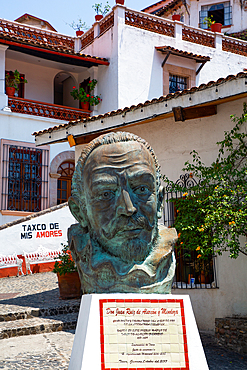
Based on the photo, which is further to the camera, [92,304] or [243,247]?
[243,247]

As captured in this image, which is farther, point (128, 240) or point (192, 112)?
point (192, 112)

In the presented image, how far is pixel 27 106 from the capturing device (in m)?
15.4

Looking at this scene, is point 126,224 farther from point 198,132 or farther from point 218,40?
point 218,40

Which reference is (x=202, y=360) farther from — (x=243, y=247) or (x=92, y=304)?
(x=243, y=247)

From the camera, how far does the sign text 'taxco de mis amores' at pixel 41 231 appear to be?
491 inches

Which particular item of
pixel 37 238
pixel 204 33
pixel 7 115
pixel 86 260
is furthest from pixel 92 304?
pixel 204 33

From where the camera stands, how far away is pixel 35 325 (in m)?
6.76

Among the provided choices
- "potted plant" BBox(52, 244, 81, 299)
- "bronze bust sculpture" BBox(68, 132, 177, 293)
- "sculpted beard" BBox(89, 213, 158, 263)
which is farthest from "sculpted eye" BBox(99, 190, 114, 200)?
"potted plant" BBox(52, 244, 81, 299)

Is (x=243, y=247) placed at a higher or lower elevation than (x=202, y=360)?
higher

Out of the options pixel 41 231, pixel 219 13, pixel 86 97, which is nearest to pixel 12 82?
pixel 86 97

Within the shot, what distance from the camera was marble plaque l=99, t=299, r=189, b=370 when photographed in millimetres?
2904

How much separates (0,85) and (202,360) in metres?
13.7

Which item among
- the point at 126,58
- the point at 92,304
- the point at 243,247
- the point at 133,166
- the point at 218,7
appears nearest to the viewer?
the point at 92,304

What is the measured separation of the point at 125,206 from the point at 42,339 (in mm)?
4031
